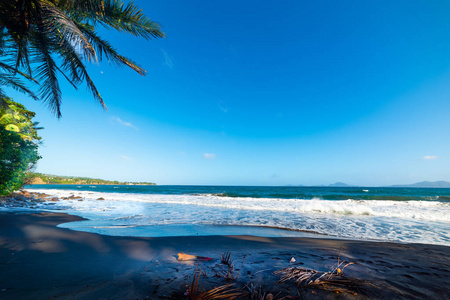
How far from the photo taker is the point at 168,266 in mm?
2967

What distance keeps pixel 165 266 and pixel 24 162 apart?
36.1 ft

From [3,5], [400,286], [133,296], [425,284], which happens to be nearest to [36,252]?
[133,296]

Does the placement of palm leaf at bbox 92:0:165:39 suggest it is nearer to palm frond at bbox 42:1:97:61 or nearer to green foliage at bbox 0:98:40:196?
palm frond at bbox 42:1:97:61

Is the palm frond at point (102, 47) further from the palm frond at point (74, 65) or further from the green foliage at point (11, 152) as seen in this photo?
the green foliage at point (11, 152)

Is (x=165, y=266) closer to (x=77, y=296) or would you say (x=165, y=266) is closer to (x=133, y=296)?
(x=133, y=296)

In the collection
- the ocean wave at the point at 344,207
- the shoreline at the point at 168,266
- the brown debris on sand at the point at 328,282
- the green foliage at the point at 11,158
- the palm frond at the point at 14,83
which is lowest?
the ocean wave at the point at 344,207

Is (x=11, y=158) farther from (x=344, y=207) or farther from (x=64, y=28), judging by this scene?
(x=344, y=207)

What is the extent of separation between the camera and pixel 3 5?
5.16 metres

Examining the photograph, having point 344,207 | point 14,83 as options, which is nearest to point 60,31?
point 14,83

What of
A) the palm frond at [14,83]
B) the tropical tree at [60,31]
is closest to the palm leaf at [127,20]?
the tropical tree at [60,31]

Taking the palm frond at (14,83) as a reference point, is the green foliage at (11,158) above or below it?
below

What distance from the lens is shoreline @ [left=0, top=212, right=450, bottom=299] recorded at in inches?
83.3

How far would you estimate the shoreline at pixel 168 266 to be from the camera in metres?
2.12

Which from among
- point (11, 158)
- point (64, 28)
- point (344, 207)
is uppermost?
point (64, 28)
